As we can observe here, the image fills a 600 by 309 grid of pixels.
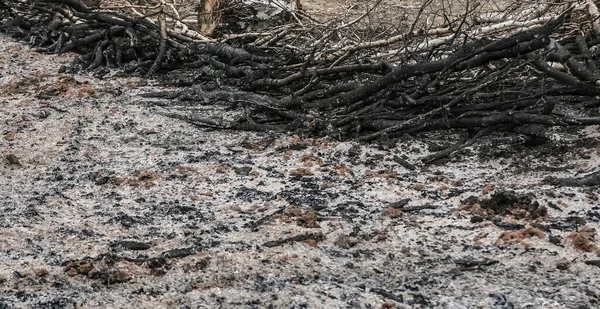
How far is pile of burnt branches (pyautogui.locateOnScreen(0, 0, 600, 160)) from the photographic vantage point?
3.41 metres

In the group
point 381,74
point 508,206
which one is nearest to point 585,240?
point 508,206

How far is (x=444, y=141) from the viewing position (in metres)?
3.47

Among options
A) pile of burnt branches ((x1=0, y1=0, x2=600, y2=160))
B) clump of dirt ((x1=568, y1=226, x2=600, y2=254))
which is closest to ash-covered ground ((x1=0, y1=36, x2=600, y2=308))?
clump of dirt ((x1=568, y1=226, x2=600, y2=254))

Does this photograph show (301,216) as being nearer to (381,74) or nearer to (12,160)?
(12,160)


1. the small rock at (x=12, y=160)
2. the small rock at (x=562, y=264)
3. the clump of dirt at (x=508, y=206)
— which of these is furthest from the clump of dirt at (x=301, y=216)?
the small rock at (x=12, y=160)

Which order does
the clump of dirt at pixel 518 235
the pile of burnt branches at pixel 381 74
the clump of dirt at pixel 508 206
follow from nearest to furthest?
the clump of dirt at pixel 518 235 → the clump of dirt at pixel 508 206 → the pile of burnt branches at pixel 381 74

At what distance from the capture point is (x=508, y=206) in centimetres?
253

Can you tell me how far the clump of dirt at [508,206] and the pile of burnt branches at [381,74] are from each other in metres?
0.65

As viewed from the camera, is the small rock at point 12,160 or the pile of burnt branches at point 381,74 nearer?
the small rock at point 12,160

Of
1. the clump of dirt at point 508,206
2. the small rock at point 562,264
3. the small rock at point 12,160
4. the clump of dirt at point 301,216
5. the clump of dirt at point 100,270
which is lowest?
the small rock at point 12,160

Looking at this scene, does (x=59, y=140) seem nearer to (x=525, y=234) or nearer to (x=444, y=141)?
(x=444, y=141)

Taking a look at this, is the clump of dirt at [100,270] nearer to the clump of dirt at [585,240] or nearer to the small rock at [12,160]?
the small rock at [12,160]

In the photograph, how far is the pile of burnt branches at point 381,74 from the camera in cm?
341

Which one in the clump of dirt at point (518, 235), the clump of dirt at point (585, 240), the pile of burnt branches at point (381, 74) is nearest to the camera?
the clump of dirt at point (585, 240)
